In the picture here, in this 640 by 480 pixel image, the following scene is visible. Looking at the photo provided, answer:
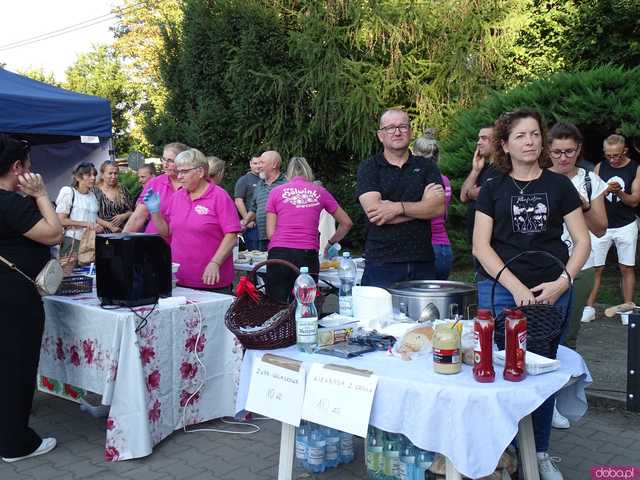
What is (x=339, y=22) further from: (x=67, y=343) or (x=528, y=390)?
(x=528, y=390)

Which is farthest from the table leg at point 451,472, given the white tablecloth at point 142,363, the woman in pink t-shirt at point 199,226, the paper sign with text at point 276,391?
the woman in pink t-shirt at point 199,226

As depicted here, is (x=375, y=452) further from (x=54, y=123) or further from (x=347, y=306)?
(x=54, y=123)

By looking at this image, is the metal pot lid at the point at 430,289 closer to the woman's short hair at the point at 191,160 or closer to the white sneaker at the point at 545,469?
the white sneaker at the point at 545,469

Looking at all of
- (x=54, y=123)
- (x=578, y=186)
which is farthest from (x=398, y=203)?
(x=54, y=123)

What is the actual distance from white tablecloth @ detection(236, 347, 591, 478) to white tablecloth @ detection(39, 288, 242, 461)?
5.22 feet

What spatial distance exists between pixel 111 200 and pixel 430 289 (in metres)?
5.13

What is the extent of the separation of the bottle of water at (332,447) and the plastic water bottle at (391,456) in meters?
0.54

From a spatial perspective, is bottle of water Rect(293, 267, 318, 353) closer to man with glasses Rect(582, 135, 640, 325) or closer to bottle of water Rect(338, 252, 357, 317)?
→ bottle of water Rect(338, 252, 357, 317)

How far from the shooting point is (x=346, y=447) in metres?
3.47

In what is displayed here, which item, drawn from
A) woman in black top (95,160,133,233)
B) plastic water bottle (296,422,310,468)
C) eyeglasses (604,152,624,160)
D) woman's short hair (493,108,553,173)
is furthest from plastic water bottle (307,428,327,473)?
woman in black top (95,160,133,233)

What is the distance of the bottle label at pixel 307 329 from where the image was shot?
2709 millimetres

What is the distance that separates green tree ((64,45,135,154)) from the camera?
1425 inches

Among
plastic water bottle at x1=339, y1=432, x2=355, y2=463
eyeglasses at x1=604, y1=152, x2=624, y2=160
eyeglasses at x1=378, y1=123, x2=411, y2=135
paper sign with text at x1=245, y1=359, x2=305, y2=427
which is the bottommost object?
plastic water bottle at x1=339, y1=432, x2=355, y2=463

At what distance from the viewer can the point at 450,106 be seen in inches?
448
